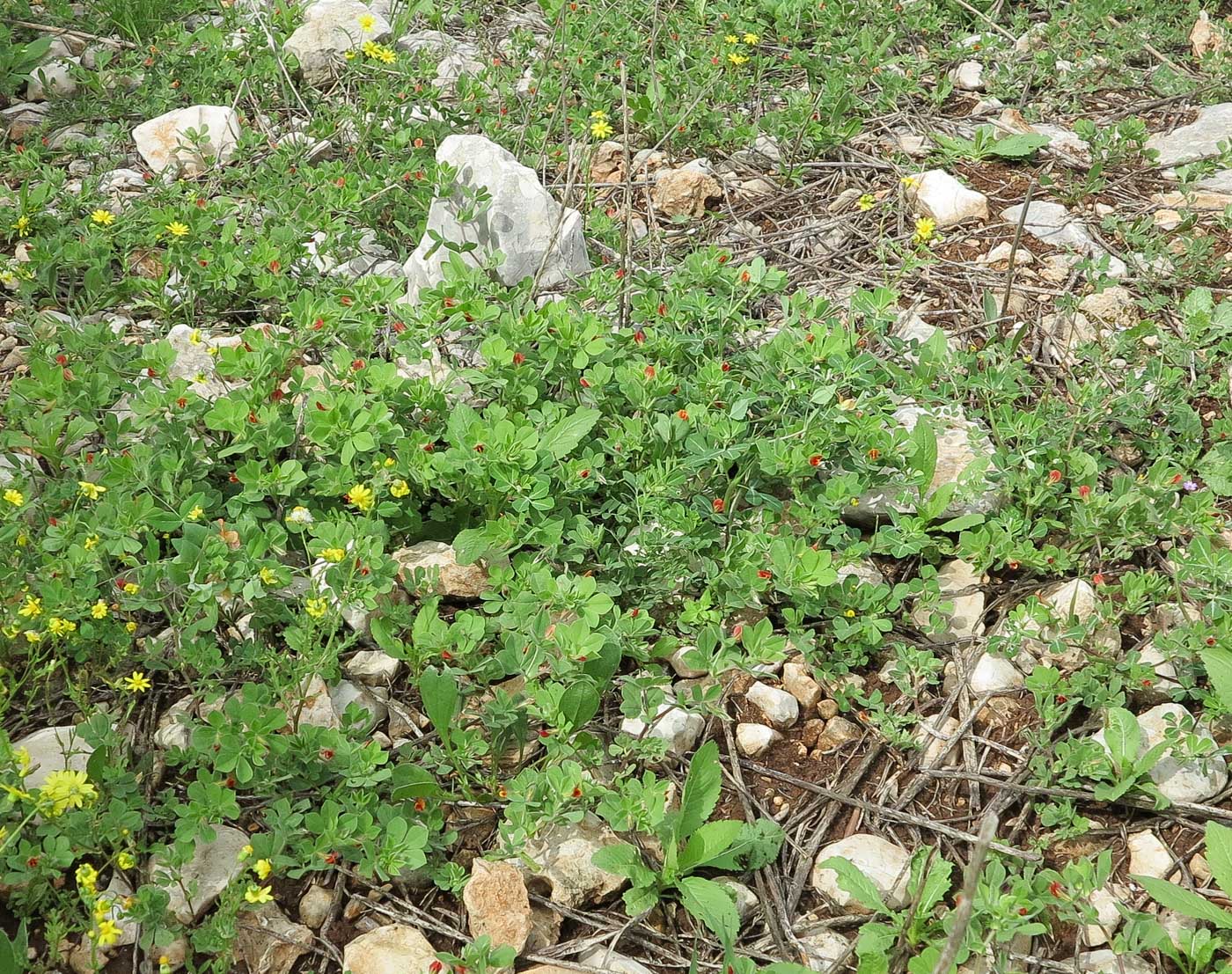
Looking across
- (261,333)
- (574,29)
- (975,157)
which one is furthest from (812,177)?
(261,333)

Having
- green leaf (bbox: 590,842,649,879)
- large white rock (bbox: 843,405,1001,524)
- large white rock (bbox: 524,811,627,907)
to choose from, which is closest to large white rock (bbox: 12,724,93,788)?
large white rock (bbox: 524,811,627,907)

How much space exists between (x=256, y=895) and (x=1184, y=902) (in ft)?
6.69

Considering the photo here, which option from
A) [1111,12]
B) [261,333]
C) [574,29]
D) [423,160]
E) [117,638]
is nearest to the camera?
[117,638]

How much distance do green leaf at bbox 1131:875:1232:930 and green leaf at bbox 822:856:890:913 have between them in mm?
613

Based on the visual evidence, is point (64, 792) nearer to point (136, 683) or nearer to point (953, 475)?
point (136, 683)

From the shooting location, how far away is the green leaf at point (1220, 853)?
2422mm

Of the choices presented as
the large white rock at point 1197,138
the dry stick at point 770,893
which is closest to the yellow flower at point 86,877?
the dry stick at point 770,893

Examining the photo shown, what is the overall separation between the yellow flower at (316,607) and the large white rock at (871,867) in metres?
1.37

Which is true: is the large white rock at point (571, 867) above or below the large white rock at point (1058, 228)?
below

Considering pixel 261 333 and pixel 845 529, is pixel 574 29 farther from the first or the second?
pixel 845 529

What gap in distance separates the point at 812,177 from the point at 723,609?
2.70 meters

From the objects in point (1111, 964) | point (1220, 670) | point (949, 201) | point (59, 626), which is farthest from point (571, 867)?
point (949, 201)

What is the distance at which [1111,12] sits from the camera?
5.75m

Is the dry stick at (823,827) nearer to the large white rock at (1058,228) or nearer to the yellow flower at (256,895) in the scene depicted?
the yellow flower at (256,895)
